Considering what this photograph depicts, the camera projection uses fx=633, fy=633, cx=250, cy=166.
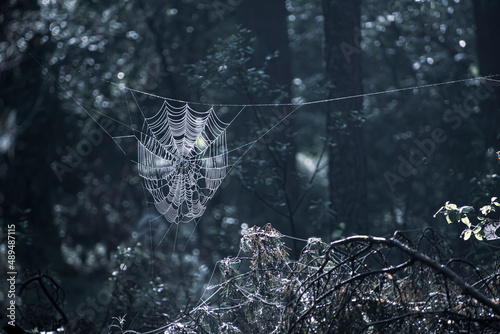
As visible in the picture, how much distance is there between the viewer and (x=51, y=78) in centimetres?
1162

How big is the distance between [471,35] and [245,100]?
679 cm

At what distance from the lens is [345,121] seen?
9586mm

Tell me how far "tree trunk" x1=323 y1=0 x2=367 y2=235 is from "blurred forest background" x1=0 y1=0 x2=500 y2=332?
23mm

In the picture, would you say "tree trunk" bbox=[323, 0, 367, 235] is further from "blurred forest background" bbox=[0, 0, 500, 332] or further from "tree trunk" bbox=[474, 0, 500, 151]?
"tree trunk" bbox=[474, 0, 500, 151]

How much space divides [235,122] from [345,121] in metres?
2.75

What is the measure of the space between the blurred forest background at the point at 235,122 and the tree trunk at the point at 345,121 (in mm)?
23

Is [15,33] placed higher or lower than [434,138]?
higher

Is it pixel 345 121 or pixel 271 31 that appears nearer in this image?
pixel 345 121

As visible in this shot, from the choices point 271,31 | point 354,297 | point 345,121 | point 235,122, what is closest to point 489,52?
point 345,121

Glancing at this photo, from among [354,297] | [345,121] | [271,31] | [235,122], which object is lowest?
[354,297]

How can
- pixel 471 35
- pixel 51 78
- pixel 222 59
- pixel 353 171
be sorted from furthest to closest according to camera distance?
pixel 471 35 → pixel 51 78 → pixel 353 171 → pixel 222 59

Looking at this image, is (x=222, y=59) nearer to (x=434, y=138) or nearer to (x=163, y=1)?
(x=163, y=1)

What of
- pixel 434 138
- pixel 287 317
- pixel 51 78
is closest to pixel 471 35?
pixel 434 138

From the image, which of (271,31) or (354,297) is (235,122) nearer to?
(271,31)
